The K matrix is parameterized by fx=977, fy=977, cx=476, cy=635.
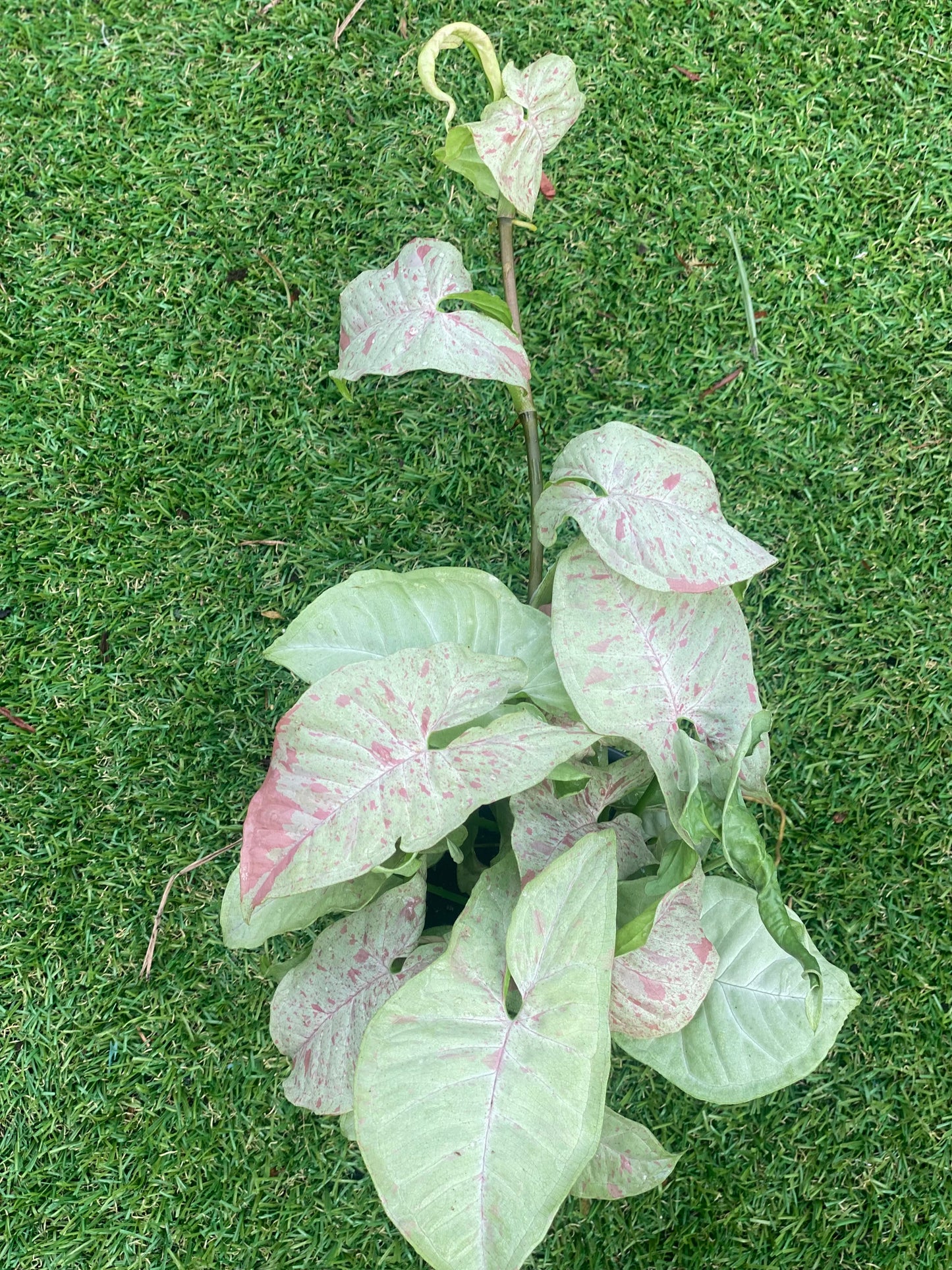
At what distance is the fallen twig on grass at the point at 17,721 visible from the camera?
1.41m

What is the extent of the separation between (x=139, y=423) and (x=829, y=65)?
1181 mm

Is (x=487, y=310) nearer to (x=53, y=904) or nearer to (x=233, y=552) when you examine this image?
(x=233, y=552)

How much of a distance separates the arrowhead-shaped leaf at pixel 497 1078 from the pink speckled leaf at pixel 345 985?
6.0 inches

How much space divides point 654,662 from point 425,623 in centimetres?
22

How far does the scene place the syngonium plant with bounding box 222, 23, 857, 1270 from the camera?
29.7 inches

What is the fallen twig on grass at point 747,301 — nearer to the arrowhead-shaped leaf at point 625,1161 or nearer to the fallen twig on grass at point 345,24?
the fallen twig on grass at point 345,24

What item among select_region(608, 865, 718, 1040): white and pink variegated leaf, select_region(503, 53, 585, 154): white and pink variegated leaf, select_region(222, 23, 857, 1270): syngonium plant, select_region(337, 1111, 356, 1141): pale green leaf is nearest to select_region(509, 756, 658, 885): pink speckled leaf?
select_region(222, 23, 857, 1270): syngonium plant

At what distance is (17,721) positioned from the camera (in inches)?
55.6

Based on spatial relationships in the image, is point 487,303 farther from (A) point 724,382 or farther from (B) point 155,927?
(B) point 155,927

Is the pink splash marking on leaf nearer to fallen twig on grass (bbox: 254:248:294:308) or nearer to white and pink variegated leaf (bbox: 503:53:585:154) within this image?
white and pink variegated leaf (bbox: 503:53:585:154)

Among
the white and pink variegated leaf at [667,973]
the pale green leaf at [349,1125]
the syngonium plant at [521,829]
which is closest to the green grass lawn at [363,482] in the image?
the pale green leaf at [349,1125]

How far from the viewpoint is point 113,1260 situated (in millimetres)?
1311

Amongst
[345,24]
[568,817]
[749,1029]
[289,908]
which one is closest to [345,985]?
[289,908]

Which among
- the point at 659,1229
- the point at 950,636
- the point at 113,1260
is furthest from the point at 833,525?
the point at 113,1260
